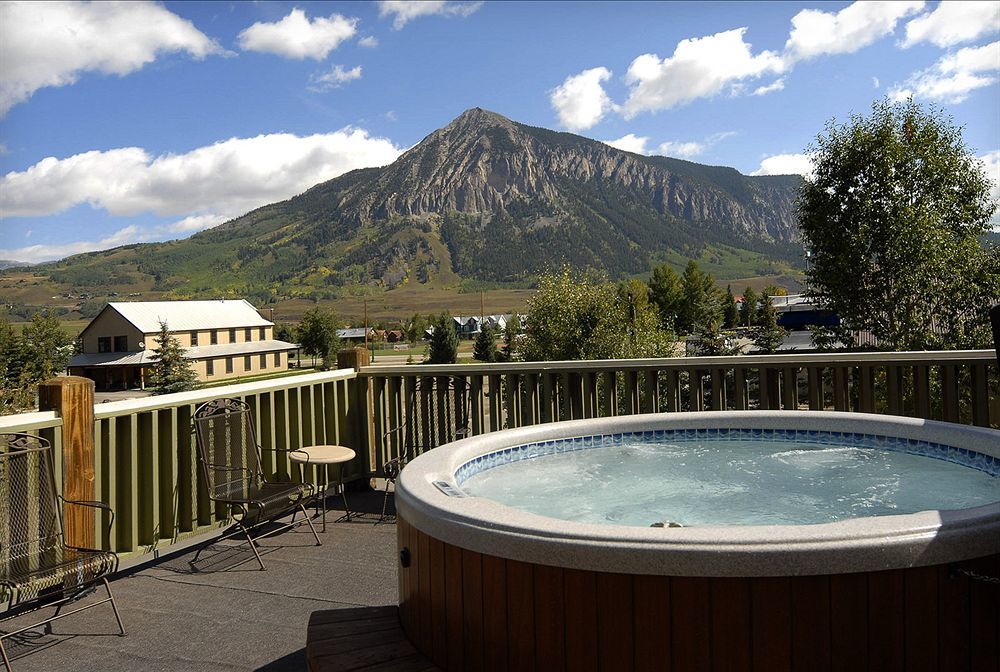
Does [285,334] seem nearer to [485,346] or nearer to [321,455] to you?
[485,346]

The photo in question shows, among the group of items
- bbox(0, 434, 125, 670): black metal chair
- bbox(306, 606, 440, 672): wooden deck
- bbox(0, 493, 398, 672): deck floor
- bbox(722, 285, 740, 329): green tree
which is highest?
bbox(722, 285, 740, 329): green tree

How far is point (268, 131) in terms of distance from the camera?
172m

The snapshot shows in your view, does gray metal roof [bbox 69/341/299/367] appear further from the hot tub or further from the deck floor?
the hot tub

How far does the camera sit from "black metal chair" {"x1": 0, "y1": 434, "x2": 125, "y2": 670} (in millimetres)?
2701

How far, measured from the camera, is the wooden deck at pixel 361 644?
2.12 metres

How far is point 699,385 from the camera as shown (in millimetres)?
4613

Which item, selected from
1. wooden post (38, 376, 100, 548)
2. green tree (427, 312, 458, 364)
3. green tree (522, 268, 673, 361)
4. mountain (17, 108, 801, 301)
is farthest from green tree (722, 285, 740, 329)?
mountain (17, 108, 801, 301)

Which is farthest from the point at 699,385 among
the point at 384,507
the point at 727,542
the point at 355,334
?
the point at 355,334

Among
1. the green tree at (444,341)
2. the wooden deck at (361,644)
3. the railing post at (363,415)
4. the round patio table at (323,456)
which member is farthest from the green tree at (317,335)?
the wooden deck at (361,644)

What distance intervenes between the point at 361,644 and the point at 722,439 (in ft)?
8.46

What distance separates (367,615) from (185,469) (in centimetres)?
191

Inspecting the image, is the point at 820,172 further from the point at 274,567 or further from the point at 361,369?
the point at 274,567

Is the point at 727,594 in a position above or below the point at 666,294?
below

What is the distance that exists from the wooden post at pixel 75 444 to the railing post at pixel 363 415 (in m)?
2.13
